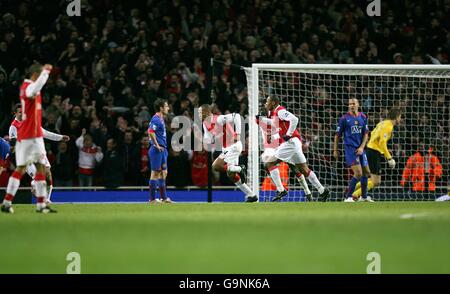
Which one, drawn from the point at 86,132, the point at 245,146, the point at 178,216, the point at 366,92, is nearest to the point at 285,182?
the point at 245,146

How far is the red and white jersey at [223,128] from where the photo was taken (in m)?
17.1

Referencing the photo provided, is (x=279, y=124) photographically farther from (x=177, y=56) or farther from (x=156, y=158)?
(x=177, y=56)

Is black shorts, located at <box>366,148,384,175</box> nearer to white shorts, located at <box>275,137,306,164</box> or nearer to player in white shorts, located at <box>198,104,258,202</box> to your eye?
white shorts, located at <box>275,137,306,164</box>

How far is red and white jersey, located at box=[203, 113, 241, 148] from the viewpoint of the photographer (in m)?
17.1

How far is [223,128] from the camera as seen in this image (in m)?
17.5

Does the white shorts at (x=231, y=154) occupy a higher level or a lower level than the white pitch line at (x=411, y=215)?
higher

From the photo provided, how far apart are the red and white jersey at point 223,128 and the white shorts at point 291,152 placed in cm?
100

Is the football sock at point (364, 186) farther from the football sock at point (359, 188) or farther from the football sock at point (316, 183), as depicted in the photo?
the football sock at point (316, 183)

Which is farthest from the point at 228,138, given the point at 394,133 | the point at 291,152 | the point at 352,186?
the point at 394,133

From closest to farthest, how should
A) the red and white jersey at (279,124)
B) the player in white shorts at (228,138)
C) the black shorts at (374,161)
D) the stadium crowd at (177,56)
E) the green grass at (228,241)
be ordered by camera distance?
1. the green grass at (228,241)
2. the red and white jersey at (279,124)
3. the player in white shorts at (228,138)
4. the black shorts at (374,161)
5. the stadium crowd at (177,56)

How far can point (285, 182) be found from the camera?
1950cm

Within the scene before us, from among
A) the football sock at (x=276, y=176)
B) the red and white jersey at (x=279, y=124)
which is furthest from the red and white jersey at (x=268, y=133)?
Answer: the football sock at (x=276, y=176)

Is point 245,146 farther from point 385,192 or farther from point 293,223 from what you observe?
point 293,223

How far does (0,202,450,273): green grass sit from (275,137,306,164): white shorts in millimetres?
4031
